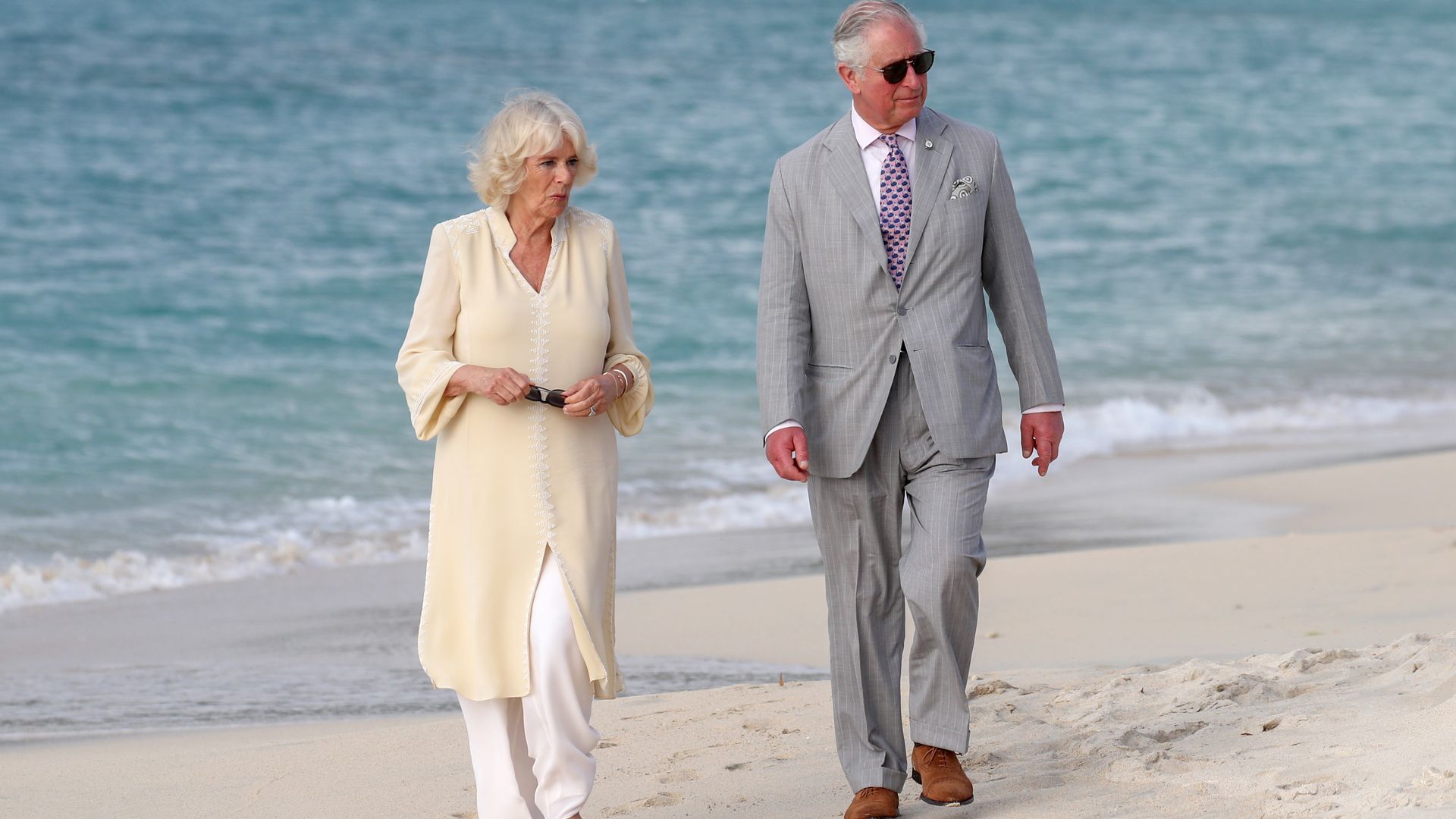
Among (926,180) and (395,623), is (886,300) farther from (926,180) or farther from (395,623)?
(395,623)

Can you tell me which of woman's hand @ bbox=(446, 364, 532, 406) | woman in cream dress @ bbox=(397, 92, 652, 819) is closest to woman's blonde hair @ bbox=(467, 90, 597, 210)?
woman in cream dress @ bbox=(397, 92, 652, 819)

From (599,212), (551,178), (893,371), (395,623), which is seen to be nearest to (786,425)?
(893,371)

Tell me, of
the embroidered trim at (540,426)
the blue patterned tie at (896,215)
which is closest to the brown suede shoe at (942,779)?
the embroidered trim at (540,426)

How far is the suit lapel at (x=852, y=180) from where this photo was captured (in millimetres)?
3762

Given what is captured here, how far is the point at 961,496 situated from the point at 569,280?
3.42ft

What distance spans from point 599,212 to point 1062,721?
53.3 ft

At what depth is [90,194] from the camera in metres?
18.5

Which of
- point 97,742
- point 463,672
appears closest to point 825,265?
point 463,672

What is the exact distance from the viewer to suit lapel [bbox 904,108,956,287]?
12.3 ft

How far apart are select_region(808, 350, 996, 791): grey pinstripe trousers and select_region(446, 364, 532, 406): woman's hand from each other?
2.54ft

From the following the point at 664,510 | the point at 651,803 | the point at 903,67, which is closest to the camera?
the point at 903,67

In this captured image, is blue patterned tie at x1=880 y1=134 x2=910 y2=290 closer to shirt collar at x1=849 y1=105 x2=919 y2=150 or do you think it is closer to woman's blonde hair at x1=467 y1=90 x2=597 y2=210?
shirt collar at x1=849 y1=105 x2=919 y2=150

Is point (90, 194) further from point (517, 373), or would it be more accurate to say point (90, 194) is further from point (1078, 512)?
point (517, 373)

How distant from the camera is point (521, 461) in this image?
12.2 ft
